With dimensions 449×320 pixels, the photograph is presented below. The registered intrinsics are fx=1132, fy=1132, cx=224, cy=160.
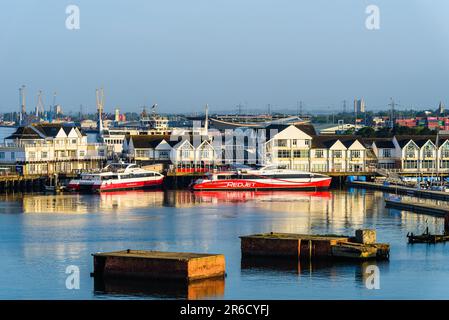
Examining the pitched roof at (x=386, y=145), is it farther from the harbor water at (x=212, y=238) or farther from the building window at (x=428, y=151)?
the harbor water at (x=212, y=238)

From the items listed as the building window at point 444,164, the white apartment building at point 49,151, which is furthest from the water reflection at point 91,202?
the building window at point 444,164

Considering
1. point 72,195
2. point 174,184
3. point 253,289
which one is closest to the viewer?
point 253,289

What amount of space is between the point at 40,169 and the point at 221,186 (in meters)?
11.7

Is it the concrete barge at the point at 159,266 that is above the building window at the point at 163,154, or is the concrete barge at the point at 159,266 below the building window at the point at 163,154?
below

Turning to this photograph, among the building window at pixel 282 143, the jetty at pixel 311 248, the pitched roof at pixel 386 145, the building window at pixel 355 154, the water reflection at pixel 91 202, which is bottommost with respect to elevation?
the water reflection at pixel 91 202

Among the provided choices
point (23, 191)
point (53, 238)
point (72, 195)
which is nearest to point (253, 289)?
point (53, 238)

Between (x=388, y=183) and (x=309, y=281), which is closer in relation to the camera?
(x=309, y=281)

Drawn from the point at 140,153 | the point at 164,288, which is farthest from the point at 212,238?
the point at 140,153

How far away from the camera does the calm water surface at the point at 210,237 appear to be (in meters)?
28.4

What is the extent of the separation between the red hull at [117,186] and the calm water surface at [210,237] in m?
1.99

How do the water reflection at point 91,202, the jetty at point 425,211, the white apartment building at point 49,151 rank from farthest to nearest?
the white apartment building at point 49,151
the water reflection at point 91,202
the jetty at point 425,211

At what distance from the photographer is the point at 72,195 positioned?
58656mm

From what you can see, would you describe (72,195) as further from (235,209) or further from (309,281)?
(309,281)

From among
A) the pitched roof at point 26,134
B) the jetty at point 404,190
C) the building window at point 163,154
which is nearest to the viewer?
the jetty at point 404,190
